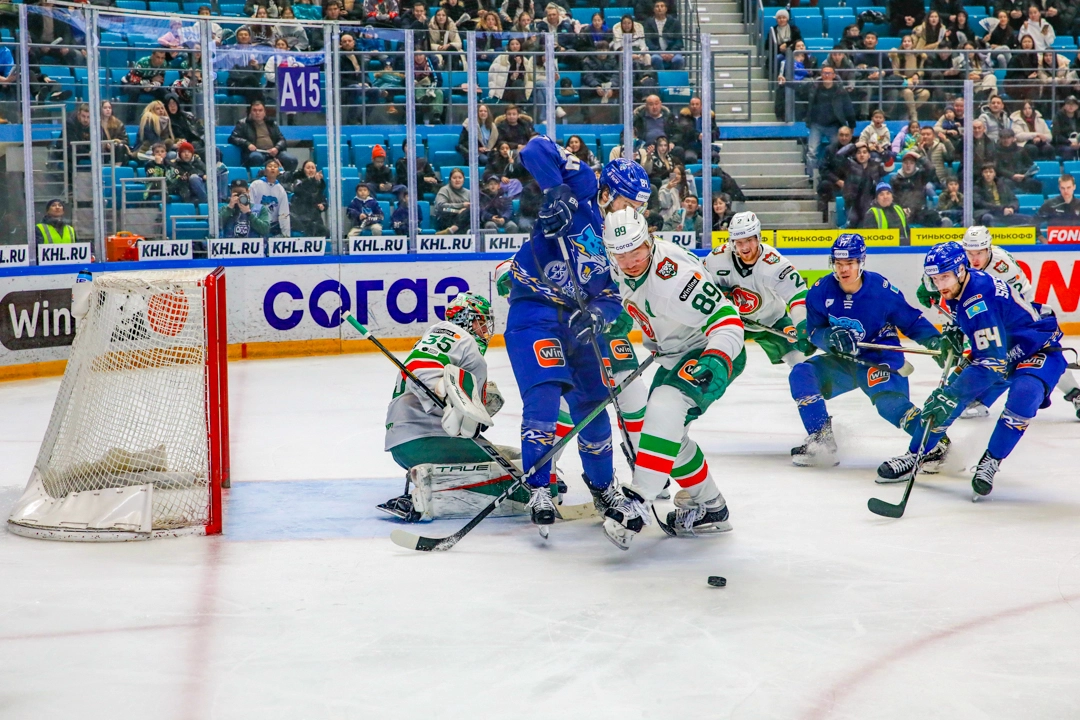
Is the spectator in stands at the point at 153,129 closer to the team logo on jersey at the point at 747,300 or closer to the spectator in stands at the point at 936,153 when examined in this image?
the team logo on jersey at the point at 747,300

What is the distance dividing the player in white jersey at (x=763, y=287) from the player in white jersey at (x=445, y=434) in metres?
1.83

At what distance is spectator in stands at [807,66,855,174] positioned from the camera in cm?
981

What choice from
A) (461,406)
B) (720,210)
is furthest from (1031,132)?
(461,406)

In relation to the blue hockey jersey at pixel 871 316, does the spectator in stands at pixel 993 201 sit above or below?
above

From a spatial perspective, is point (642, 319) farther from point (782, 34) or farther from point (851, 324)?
point (782, 34)

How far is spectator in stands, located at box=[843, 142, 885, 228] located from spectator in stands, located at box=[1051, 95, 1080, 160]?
153 centimetres

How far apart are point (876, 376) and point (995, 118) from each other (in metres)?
5.30

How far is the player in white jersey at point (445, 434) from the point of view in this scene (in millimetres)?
4273

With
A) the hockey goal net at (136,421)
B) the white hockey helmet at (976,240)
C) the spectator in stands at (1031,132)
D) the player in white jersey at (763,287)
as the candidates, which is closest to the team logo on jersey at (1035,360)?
the player in white jersey at (763,287)

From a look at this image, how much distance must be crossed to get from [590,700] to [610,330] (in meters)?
1.89

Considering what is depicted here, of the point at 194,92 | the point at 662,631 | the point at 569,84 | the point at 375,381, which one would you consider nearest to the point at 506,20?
the point at 569,84

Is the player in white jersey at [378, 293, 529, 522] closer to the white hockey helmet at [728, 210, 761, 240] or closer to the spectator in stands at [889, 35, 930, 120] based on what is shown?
the white hockey helmet at [728, 210, 761, 240]

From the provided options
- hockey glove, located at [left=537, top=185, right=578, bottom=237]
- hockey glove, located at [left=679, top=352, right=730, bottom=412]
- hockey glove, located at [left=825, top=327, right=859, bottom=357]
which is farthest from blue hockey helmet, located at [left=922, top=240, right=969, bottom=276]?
hockey glove, located at [left=537, top=185, right=578, bottom=237]

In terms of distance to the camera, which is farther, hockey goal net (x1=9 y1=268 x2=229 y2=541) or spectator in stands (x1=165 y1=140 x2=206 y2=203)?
spectator in stands (x1=165 y1=140 x2=206 y2=203)
